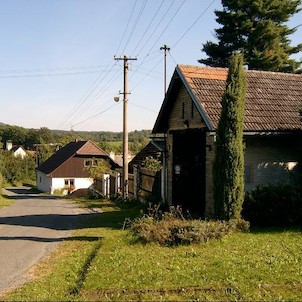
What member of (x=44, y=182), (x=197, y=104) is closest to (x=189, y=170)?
(x=197, y=104)

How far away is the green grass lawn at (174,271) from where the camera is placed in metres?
6.91

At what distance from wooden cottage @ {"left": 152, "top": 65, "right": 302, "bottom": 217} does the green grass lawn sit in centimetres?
347

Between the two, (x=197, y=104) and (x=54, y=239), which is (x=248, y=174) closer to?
(x=197, y=104)

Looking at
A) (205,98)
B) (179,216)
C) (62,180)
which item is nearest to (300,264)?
(179,216)

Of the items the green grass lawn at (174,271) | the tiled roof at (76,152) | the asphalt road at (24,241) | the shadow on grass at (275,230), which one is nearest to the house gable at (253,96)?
the shadow on grass at (275,230)

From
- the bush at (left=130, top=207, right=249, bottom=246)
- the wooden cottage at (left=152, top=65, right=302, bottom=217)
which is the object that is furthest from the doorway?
the bush at (left=130, top=207, right=249, bottom=246)

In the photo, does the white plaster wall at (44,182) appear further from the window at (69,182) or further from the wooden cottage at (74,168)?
the window at (69,182)

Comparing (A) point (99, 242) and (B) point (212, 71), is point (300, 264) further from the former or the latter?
(B) point (212, 71)

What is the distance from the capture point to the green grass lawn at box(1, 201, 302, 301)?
6.91 meters

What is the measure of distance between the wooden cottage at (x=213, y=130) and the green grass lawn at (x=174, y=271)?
3468mm

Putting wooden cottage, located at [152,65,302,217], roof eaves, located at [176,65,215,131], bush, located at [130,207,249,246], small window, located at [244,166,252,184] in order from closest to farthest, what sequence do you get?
bush, located at [130,207,249,246] → roof eaves, located at [176,65,215,131] → wooden cottage, located at [152,65,302,217] → small window, located at [244,166,252,184]

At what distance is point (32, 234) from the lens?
1358 centimetres

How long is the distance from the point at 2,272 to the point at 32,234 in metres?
4.89

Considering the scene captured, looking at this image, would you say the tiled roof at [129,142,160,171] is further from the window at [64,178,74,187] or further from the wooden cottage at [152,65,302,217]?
the window at [64,178,74,187]
